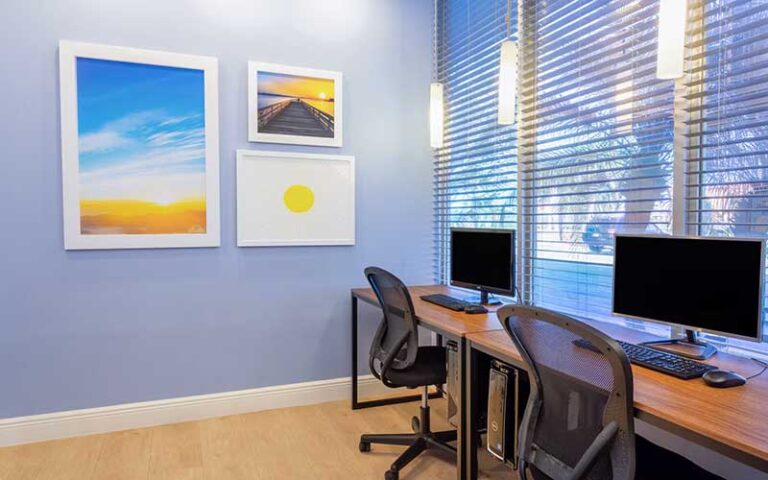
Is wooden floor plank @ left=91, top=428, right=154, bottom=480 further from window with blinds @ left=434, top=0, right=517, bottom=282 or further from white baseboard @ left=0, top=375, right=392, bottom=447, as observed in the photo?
window with blinds @ left=434, top=0, right=517, bottom=282

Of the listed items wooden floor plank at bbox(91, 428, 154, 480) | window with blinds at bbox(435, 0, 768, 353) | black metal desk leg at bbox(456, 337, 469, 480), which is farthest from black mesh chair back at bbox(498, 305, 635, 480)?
wooden floor plank at bbox(91, 428, 154, 480)

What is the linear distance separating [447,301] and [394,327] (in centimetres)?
39

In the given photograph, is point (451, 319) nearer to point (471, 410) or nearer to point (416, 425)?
point (471, 410)

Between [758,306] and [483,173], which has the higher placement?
[483,173]

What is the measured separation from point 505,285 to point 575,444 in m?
1.25

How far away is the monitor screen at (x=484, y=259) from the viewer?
258 cm

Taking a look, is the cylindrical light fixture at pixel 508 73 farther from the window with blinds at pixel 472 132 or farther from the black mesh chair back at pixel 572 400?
the black mesh chair back at pixel 572 400

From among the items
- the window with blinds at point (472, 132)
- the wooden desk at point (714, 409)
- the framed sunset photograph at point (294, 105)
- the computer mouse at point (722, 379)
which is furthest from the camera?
the framed sunset photograph at point (294, 105)

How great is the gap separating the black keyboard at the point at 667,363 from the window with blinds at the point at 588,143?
0.62 metres

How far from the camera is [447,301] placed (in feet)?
9.05

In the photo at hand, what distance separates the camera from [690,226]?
6.42 feet

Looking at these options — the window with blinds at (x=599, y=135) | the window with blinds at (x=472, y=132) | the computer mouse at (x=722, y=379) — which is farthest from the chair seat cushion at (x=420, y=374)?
the computer mouse at (x=722, y=379)

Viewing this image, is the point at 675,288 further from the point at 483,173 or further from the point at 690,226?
the point at 483,173

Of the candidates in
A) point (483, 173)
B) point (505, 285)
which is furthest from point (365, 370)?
point (483, 173)
